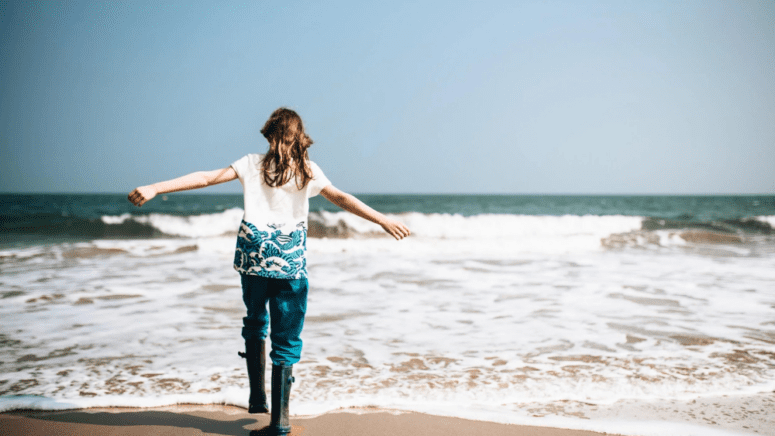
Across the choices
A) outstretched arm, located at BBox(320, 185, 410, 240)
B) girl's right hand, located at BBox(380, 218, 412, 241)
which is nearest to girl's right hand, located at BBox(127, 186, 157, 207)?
outstretched arm, located at BBox(320, 185, 410, 240)

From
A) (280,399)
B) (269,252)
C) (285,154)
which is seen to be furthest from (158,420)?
(285,154)

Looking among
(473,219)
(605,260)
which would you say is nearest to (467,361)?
(605,260)

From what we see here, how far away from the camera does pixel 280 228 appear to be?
7.61ft

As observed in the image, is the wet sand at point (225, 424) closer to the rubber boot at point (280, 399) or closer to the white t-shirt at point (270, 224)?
A: the rubber boot at point (280, 399)

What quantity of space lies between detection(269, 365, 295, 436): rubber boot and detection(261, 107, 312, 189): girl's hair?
0.92 meters

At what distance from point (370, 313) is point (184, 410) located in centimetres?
277

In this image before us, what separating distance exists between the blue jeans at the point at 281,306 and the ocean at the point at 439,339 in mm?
625

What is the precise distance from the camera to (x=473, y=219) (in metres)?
20.9

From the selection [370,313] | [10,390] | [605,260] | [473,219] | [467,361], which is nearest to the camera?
[10,390]

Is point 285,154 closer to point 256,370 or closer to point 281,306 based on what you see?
point 281,306

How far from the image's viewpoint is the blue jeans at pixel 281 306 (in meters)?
2.34

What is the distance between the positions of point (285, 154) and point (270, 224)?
13.8 inches

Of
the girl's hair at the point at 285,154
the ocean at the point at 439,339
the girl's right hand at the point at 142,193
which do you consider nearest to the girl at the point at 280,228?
the girl's hair at the point at 285,154

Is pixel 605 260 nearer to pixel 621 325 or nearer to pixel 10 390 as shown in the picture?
pixel 621 325
